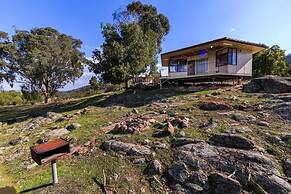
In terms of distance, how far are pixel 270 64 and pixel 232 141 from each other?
2662cm

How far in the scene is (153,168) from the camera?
716 cm

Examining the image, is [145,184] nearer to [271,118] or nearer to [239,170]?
[239,170]

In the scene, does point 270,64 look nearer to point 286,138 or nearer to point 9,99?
point 286,138

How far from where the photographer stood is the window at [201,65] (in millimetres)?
23423

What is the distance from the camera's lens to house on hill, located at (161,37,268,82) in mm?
20500

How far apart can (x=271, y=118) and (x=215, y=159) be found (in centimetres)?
400

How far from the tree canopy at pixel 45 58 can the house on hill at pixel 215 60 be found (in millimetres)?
16300

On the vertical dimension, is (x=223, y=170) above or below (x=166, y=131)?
below

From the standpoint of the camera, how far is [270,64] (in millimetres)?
30141

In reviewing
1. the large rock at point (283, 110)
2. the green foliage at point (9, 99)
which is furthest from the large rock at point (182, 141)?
the green foliage at point (9, 99)

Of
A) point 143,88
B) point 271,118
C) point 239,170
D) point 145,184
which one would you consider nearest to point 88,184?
point 145,184

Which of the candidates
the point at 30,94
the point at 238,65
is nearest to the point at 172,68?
the point at 238,65

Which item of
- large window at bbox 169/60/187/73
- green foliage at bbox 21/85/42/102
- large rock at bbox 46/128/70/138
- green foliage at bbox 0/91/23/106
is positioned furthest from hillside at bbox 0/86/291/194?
green foliage at bbox 0/91/23/106

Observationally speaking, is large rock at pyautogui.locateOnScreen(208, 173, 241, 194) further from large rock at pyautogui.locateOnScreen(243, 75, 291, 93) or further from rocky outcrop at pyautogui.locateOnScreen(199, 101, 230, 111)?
large rock at pyautogui.locateOnScreen(243, 75, 291, 93)
